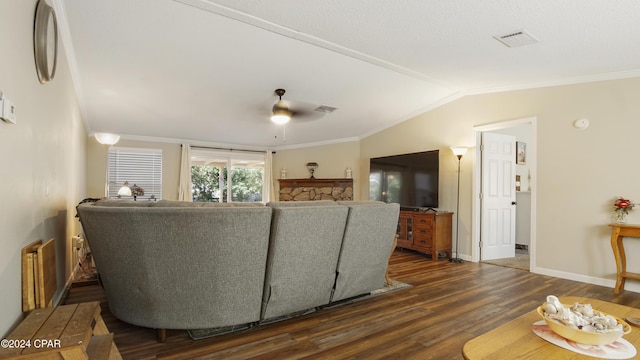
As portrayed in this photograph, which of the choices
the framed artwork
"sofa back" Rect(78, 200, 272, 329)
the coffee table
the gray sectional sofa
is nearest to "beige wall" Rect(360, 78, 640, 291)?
the framed artwork

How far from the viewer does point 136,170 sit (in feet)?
22.0

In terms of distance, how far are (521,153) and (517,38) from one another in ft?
13.3

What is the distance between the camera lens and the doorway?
14.4 feet

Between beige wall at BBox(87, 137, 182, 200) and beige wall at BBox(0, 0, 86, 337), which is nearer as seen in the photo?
beige wall at BBox(0, 0, 86, 337)

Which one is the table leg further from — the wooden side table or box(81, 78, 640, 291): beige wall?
box(81, 78, 640, 291): beige wall

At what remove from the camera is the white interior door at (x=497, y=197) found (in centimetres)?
505

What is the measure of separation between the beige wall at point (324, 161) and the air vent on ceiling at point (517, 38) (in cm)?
446

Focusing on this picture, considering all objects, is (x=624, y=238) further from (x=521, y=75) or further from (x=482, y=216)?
(x=521, y=75)

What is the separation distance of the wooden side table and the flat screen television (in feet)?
7.50

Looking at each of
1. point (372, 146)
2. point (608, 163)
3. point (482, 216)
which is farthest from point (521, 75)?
point (372, 146)

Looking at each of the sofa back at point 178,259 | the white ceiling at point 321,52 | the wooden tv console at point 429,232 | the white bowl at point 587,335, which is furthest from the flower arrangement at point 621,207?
the sofa back at point 178,259

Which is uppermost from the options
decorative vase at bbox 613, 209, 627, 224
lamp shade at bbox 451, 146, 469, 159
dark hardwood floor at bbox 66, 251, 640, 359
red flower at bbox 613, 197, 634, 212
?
lamp shade at bbox 451, 146, 469, 159

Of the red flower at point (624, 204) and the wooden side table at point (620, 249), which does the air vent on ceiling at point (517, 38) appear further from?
the wooden side table at point (620, 249)

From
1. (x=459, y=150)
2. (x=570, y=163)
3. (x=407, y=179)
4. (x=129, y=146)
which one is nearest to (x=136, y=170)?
(x=129, y=146)
